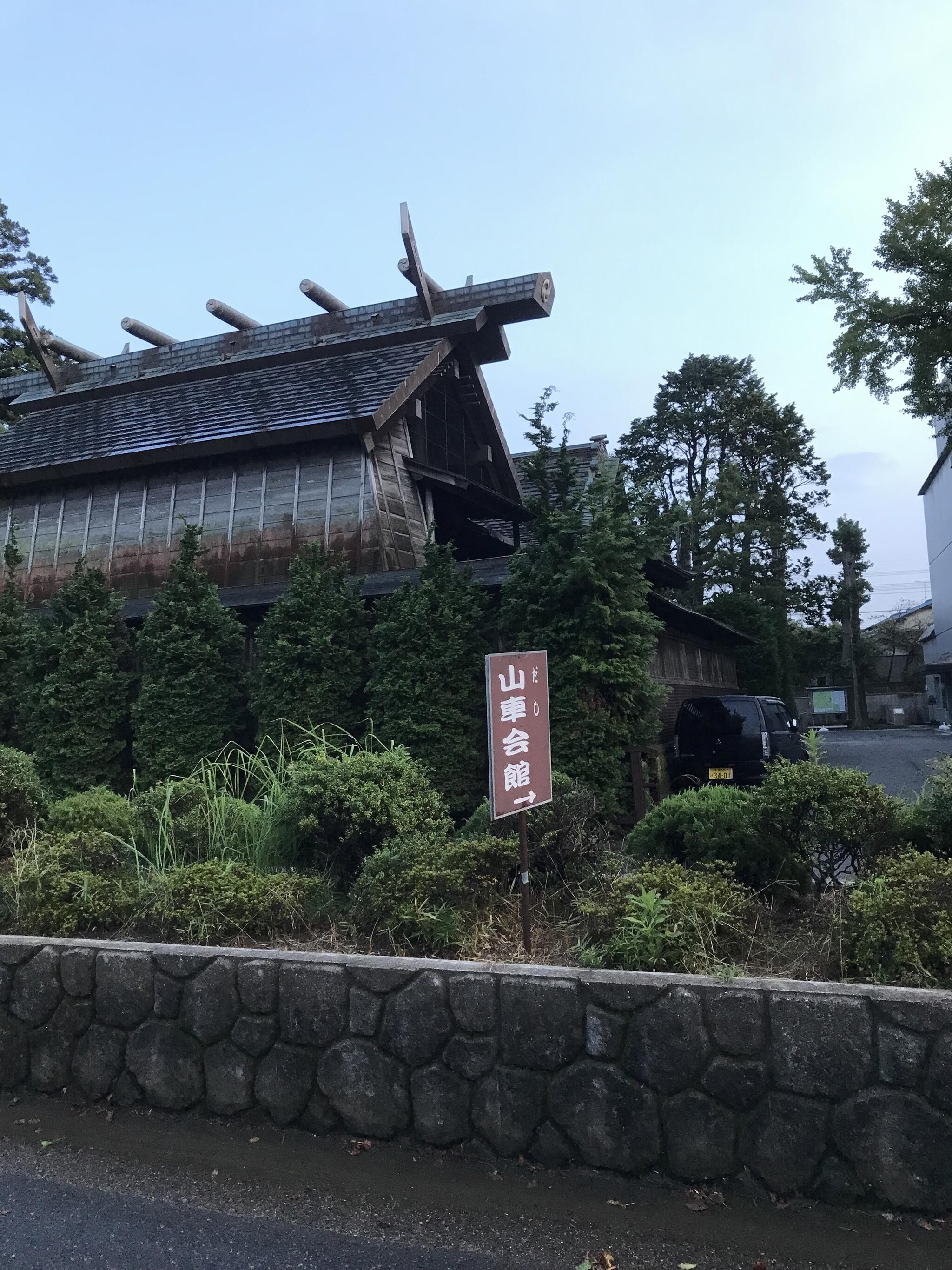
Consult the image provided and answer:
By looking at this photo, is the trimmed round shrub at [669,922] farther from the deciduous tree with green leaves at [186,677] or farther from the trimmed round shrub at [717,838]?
the deciduous tree with green leaves at [186,677]

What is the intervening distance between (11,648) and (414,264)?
8.30 meters

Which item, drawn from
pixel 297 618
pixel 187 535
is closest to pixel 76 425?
pixel 187 535

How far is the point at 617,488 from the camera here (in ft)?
28.0

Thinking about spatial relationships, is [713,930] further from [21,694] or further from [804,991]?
[21,694]

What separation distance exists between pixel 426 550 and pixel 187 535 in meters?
3.18

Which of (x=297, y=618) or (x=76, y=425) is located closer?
(x=297, y=618)

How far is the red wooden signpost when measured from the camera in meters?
4.50

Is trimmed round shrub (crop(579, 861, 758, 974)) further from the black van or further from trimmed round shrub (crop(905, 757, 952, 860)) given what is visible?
the black van

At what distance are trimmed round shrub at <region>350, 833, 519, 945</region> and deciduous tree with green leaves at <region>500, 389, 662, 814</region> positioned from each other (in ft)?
9.09

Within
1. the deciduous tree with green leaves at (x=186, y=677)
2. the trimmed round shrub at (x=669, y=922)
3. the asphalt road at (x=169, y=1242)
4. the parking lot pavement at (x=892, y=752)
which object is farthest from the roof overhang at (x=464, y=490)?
the asphalt road at (x=169, y=1242)

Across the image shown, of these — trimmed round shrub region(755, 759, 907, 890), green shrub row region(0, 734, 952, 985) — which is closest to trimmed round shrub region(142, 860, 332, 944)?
green shrub row region(0, 734, 952, 985)

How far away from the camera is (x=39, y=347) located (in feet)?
54.5

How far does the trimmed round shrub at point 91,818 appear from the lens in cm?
655

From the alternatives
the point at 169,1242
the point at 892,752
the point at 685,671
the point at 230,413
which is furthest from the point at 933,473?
the point at 169,1242
